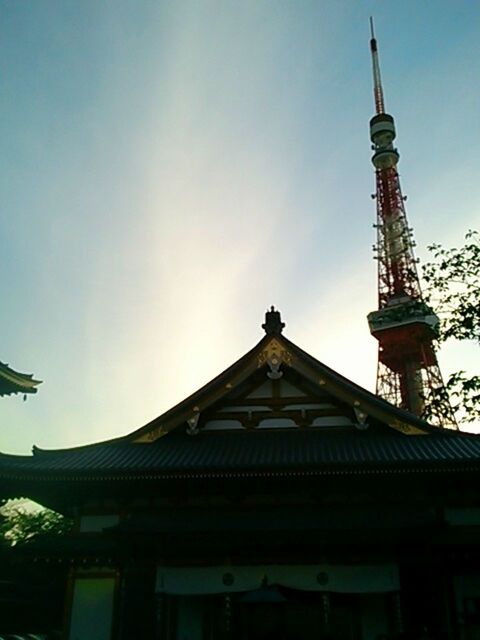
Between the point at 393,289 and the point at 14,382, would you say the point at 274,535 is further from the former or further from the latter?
the point at 393,289

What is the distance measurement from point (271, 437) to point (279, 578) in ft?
13.7

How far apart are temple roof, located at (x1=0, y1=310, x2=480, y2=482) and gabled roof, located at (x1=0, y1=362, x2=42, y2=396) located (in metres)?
2.19

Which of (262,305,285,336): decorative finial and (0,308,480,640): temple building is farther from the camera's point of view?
(262,305,285,336): decorative finial

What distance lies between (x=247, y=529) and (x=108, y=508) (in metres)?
4.39

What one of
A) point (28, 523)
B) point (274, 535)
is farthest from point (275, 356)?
point (28, 523)

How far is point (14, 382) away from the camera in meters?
17.2

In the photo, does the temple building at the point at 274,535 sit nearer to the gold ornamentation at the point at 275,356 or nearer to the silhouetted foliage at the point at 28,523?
the gold ornamentation at the point at 275,356

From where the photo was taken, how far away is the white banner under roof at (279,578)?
13.3 m

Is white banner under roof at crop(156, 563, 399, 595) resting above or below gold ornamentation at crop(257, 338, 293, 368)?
below

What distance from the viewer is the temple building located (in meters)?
13.1

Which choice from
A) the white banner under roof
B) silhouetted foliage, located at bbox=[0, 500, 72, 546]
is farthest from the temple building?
silhouetted foliage, located at bbox=[0, 500, 72, 546]

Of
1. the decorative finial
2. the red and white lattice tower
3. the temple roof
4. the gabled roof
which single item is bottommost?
the temple roof

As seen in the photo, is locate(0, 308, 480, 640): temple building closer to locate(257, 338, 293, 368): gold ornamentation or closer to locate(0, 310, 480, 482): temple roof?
locate(0, 310, 480, 482): temple roof

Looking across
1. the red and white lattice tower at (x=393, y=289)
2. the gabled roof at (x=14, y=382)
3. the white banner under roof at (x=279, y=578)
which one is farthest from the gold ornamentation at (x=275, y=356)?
the red and white lattice tower at (x=393, y=289)
